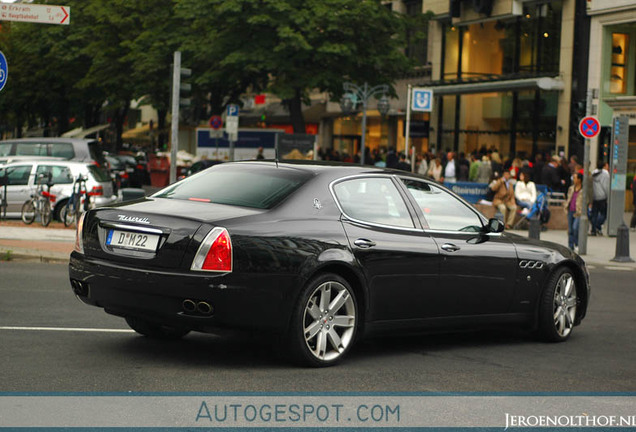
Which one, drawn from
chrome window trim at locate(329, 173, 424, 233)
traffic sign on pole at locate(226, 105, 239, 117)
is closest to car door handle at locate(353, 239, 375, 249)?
chrome window trim at locate(329, 173, 424, 233)

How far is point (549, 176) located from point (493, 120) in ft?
37.9

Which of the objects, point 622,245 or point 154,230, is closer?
point 154,230

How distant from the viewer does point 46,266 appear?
1520 centimetres

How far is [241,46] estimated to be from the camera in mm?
38250

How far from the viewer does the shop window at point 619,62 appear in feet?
119

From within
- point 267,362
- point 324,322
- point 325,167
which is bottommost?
point 267,362

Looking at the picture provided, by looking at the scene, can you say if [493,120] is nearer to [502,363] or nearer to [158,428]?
[502,363]

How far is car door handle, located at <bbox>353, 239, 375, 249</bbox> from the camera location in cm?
793

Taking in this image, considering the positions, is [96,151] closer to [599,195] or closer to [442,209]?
[599,195]

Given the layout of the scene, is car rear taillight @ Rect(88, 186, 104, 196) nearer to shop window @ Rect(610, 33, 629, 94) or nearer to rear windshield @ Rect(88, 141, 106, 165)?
rear windshield @ Rect(88, 141, 106, 165)

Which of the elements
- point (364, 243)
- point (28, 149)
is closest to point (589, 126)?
point (28, 149)

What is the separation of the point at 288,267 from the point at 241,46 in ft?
103

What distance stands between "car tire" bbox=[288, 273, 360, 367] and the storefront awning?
31.0m

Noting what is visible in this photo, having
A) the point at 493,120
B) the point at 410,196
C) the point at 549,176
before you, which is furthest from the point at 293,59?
the point at 410,196
